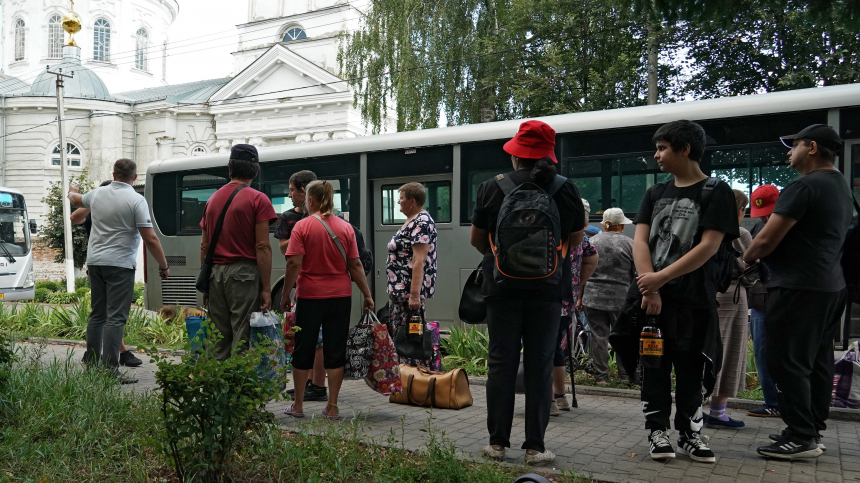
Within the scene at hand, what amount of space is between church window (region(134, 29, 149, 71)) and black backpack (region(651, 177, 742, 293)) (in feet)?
185

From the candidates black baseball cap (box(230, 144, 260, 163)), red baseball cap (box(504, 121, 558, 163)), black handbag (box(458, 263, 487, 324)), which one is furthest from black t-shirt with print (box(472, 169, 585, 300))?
black baseball cap (box(230, 144, 260, 163))

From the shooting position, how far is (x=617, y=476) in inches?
159

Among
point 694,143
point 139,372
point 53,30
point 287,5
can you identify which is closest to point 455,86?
point 139,372

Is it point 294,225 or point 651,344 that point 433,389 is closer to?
point 294,225

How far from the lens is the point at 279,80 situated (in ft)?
120

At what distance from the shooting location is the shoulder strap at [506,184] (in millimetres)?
4252

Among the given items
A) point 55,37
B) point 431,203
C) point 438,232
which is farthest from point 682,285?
point 55,37

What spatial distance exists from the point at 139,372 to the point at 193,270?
15.2 feet

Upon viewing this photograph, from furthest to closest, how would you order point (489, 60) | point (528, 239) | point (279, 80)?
point (279, 80), point (489, 60), point (528, 239)

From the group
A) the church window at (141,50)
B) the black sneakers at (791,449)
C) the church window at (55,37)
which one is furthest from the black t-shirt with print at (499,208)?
the church window at (141,50)

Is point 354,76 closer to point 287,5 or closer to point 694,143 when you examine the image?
point 287,5

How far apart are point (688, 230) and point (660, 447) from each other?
4.23 feet

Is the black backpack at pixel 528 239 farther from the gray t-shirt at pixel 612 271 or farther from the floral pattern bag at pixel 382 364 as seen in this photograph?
the gray t-shirt at pixel 612 271

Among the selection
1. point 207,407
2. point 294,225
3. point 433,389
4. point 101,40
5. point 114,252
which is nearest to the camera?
point 207,407
